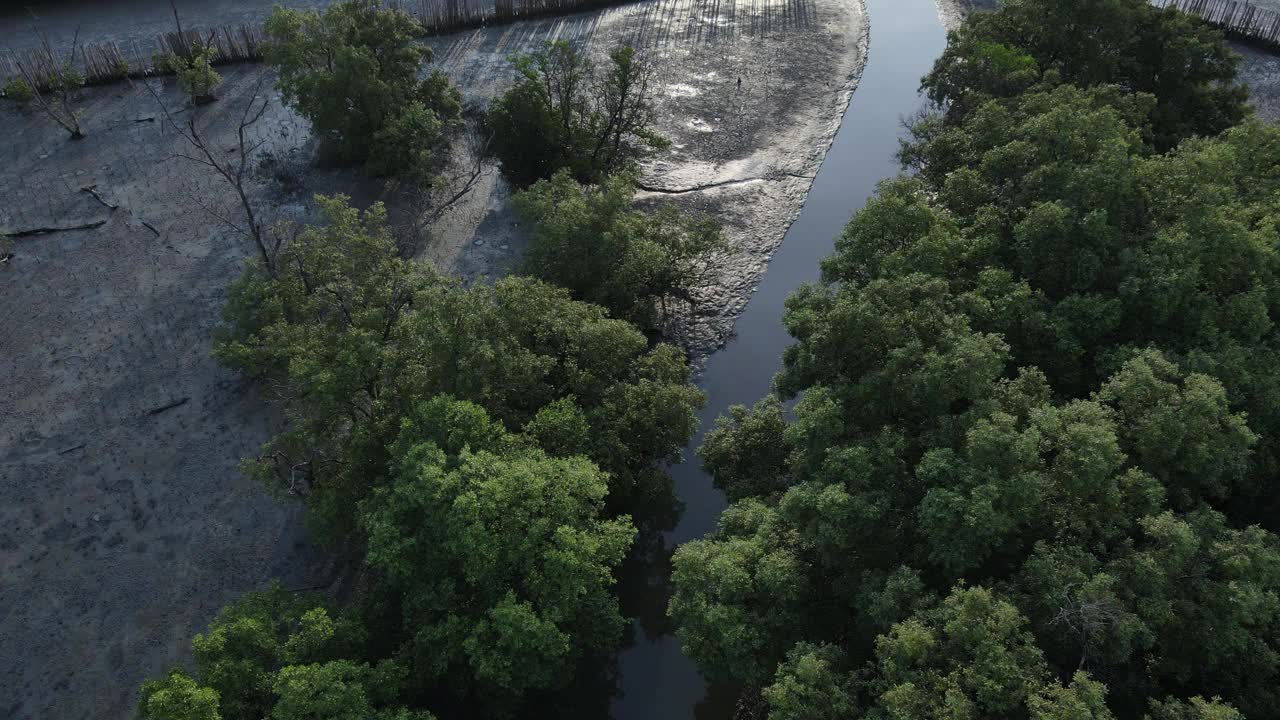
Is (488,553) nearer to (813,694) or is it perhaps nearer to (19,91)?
(813,694)

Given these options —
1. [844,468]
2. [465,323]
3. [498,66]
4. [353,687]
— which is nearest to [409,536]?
[353,687]

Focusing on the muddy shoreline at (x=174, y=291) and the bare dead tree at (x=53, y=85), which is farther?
the bare dead tree at (x=53, y=85)

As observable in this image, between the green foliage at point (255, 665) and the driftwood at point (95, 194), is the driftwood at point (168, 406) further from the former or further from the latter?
the driftwood at point (95, 194)

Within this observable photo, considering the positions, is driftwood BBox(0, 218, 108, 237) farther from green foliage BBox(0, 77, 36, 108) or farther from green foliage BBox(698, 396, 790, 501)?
green foliage BBox(698, 396, 790, 501)

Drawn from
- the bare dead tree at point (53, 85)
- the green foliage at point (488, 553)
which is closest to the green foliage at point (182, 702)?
the green foliage at point (488, 553)

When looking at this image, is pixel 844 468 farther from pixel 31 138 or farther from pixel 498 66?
pixel 31 138
